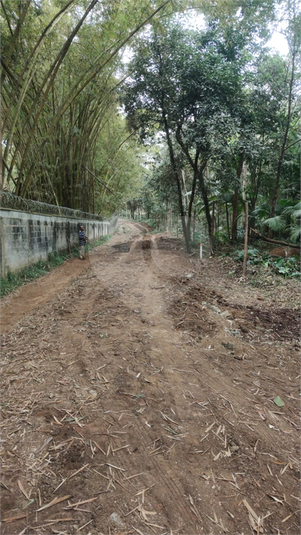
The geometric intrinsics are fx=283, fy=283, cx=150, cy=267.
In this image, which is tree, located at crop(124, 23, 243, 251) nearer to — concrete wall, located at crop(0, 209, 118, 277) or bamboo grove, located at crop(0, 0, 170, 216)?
bamboo grove, located at crop(0, 0, 170, 216)

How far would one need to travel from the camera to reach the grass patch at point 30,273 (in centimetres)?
561

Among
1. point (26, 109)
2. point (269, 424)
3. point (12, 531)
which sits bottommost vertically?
point (269, 424)

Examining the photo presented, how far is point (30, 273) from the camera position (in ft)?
22.4

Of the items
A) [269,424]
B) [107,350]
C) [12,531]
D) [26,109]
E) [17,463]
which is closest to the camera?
[12,531]

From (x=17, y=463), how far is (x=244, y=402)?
69.9 inches

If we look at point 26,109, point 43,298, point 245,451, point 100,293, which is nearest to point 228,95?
point 26,109

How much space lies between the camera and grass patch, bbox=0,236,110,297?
561cm

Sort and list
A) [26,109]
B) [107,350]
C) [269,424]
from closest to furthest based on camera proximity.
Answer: [269,424] < [107,350] < [26,109]

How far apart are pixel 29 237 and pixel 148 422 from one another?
20.1ft

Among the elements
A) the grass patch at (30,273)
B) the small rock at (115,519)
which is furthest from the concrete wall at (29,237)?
the small rock at (115,519)

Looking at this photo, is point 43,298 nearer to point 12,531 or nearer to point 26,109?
point 12,531

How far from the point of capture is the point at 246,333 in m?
3.93

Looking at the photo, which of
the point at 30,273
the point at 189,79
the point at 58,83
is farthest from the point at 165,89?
the point at 30,273

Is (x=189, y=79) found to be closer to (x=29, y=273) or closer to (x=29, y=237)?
(x=29, y=237)
